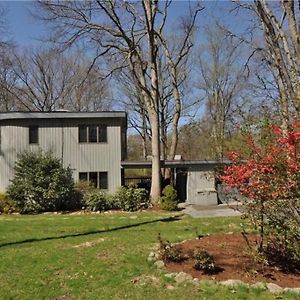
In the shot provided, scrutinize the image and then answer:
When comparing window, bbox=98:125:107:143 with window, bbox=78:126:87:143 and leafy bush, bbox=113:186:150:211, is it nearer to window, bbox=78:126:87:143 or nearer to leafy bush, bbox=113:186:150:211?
window, bbox=78:126:87:143

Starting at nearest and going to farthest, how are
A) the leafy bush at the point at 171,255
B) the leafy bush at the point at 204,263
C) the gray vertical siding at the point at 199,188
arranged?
the leafy bush at the point at 204,263
the leafy bush at the point at 171,255
the gray vertical siding at the point at 199,188

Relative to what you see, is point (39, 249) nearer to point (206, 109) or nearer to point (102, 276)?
point (102, 276)

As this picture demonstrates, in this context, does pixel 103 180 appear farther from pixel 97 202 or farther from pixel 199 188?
pixel 199 188

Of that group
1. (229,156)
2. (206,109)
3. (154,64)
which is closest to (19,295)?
(229,156)

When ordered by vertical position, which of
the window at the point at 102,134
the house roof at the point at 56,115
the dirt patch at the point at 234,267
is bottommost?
the dirt patch at the point at 234,267

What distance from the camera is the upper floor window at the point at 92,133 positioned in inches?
890

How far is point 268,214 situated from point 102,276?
10.5 ft

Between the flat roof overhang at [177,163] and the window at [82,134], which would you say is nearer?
the window at [82,134]

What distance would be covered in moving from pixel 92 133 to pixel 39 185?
161 inches

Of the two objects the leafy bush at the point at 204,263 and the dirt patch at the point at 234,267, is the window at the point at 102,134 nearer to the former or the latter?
the dirt patch at the point at 234,267

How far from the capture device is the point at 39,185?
68.3 ft

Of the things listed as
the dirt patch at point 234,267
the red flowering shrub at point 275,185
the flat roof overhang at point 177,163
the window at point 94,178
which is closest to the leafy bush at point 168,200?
the flat roof overhang at point 177,163

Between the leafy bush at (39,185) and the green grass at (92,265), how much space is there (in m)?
6.77

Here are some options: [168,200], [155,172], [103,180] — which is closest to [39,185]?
[103,180]
